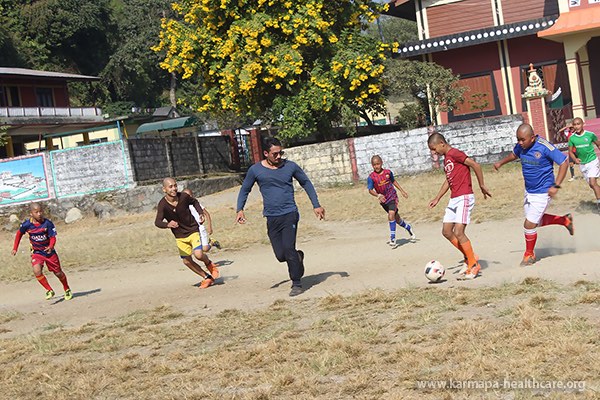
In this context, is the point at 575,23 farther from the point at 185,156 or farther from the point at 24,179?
the point at 24,179

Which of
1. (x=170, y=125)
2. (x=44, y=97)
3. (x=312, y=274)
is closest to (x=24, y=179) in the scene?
(x=312, y=274)

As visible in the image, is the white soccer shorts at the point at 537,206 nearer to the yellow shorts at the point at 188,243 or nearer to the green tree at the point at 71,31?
the yellow shorts at the point at 188,243

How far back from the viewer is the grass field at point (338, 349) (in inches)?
226

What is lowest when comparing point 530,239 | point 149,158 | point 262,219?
point 530,239

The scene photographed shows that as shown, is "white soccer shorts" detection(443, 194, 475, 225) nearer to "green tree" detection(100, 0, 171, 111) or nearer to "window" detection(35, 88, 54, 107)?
"window" detection(35, 88, 54, 107)

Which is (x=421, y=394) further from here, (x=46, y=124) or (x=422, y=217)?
(x=46, y=124)

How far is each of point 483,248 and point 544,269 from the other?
2.78 meters

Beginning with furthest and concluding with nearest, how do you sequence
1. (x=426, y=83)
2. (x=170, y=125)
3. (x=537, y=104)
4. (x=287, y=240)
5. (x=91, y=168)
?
(x=170, y=125), (x=426, y=83), (x=91, y=168), (x=537, y=104), (x=287, y=240)

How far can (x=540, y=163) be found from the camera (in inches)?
398

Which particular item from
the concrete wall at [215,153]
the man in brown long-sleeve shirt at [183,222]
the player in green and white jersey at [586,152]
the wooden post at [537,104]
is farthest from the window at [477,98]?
the man in brown long-sleeve shirt at [183,222]

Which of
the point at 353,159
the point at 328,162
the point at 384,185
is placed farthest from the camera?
the point at 328,162

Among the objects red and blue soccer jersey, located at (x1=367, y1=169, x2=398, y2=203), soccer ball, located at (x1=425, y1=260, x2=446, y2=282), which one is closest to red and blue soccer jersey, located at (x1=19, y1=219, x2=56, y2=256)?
red and blue soccer jersey, located at (x1=367, y1=169, x2=398, y2=203)

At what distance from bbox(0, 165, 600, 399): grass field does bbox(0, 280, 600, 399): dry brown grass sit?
0.05 feet

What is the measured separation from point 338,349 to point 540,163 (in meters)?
4.47
